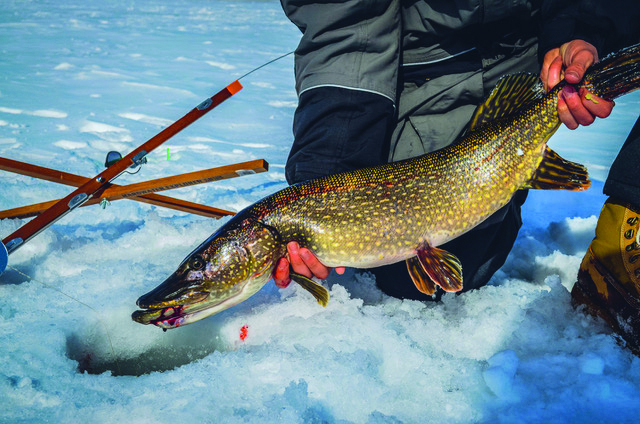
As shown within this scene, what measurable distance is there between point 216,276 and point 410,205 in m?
0.74

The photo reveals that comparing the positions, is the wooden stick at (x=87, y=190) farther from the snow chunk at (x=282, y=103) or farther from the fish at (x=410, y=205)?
the snow chunk at (x=282, y=103)

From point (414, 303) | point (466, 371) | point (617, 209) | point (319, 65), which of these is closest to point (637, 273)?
point (617, 209)

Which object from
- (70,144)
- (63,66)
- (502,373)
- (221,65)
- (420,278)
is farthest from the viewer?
(221,65)

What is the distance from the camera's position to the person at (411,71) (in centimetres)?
194

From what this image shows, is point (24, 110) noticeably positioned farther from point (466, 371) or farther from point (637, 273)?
point (637, 273)

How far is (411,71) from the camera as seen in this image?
7.23ft

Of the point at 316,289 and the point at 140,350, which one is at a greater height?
the point at 316,289

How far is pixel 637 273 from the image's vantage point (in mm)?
1699

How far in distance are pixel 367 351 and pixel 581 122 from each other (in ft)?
3.79

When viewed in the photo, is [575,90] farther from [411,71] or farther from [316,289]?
[316,289]

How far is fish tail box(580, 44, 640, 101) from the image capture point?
1.56 metres

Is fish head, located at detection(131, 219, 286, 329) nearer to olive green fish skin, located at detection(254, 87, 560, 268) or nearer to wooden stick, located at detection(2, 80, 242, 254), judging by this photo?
olive green fish skin, located at detection(254, 87, 560, 268)

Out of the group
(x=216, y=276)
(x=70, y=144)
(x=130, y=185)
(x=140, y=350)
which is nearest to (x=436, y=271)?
(x=216, y=276)

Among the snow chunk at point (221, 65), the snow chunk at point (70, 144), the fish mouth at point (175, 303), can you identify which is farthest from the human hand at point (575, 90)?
the snow chunk at point (221, 65)
